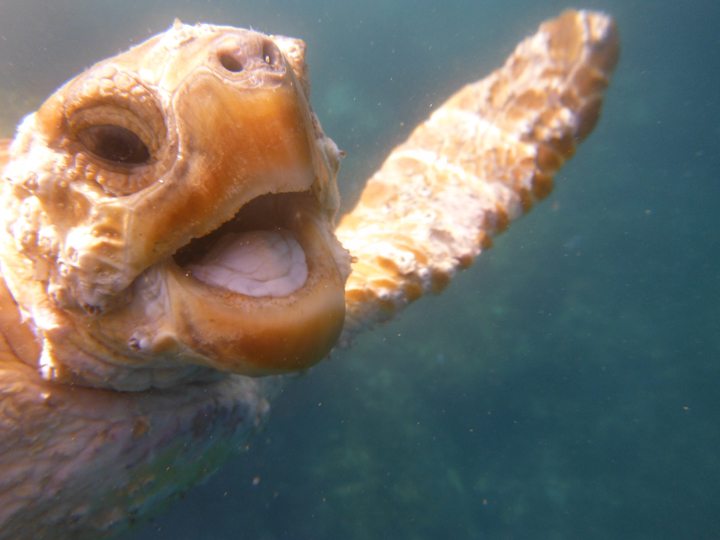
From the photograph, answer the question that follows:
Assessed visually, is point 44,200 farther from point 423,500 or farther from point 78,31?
point 78,31

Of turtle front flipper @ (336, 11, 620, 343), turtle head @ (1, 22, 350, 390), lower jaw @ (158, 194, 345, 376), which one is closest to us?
turtle head @ (1, 22, 350, 390)

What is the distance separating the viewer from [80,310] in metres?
1.10

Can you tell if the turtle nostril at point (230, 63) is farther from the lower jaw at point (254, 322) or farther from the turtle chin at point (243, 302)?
the lower jaw at point (254, 322)

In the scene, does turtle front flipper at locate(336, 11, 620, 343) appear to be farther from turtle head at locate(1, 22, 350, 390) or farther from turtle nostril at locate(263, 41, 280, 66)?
turtle nostril at locate(263, 41, 280, 66)

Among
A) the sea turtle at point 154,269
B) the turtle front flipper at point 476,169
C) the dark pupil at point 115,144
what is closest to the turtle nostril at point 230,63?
the sea turtle at point 154,269

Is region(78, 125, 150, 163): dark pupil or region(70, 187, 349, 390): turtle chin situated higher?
region(78, 125, 150, 163): dark pupil

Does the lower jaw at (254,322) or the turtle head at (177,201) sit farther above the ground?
the turtle head at (177,201)

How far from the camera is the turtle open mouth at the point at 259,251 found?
1.10 meters

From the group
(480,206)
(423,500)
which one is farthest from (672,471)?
(480,206)

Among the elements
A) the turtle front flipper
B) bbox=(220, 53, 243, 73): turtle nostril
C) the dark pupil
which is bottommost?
the turtle front flipper

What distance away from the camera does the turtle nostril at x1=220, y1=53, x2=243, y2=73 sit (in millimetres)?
883

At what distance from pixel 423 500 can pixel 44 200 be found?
21.4 ft

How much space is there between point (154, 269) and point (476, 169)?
2710 mm

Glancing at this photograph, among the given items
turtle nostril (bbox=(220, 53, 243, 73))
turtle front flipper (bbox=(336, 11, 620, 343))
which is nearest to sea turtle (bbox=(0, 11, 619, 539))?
turtle nostril (bbox=(220, 53, 243, 73))
